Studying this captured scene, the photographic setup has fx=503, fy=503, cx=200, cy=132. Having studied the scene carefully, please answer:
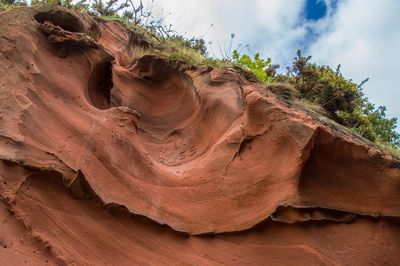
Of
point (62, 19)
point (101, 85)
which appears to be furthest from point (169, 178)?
point (62, 19)

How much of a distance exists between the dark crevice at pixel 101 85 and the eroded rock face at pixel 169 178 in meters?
0.05

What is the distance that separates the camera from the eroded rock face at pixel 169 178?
4.66 meters

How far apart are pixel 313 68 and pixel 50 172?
7.29 meters

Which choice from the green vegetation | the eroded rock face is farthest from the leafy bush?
the eroded rock face

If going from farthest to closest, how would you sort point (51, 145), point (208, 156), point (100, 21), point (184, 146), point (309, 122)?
1. point (100, 21)
2. point (184, 146)
3. point (208, 156)
4. point (309, 122)
5. point (51, 145)

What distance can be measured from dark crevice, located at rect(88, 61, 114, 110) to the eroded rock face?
5 centimetres

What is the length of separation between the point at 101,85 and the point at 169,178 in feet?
5.89

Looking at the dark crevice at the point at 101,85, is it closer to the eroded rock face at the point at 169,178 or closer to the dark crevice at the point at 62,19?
the eroded rock face at the point at 169,178

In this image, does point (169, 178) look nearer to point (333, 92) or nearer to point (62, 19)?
point (62, 19)

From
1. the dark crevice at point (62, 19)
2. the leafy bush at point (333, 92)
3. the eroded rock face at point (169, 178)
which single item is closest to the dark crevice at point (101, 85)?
the eroded rock face at point (169, 178)

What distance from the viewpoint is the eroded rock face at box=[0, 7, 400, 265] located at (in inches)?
183

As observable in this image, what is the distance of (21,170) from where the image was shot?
458cm

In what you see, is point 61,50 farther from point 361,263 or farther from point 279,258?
point 361,263

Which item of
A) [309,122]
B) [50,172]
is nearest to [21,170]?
Result: [50,172]
